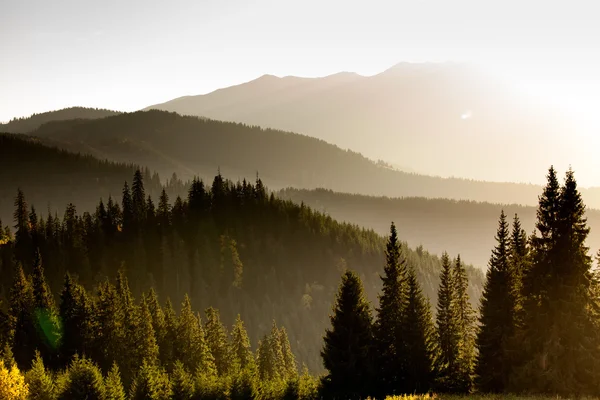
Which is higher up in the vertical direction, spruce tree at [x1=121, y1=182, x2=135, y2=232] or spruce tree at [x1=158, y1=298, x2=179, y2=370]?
spruce tree at [x1=121, y1=182, x2=135, y2=232]

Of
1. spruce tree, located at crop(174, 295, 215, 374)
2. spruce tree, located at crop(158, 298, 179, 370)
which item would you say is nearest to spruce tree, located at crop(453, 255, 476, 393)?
spruce tree, located at crop(174, 295, 215, 374)

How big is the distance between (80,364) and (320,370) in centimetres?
10604

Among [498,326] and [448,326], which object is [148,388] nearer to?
[448,326]

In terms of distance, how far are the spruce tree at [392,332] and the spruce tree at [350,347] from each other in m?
1.07

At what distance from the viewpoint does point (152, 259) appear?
167 meters

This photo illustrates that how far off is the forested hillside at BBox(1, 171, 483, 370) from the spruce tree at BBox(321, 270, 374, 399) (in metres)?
108

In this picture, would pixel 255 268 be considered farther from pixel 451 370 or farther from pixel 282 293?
pixel 451 370

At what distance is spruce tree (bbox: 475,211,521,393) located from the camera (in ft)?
150

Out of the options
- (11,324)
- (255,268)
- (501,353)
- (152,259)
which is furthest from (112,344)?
(255,268)

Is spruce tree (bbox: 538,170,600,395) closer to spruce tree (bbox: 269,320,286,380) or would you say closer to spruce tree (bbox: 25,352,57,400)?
spruce tree (bbox: 25,352,57,400)

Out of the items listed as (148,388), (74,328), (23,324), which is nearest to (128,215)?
(23,324)

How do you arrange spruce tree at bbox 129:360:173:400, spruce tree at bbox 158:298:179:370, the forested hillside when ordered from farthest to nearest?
the forested hillside < spruce tree at bbox 158:298:179:370 < spruce tree at bbox 129:360:173:400

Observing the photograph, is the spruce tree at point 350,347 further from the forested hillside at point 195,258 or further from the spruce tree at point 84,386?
the forested hillside at point 195,258

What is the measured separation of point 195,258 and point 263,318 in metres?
28.0
